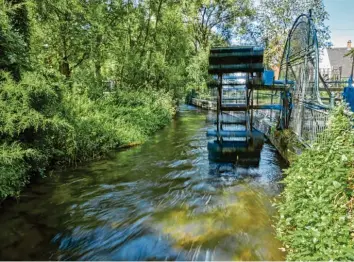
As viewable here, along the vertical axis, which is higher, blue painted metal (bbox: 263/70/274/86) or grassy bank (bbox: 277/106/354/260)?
Result: blue painted metal (bbox: 263/70/274/86)

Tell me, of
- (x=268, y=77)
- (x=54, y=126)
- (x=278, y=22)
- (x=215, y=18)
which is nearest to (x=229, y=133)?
(x=268, y=77)

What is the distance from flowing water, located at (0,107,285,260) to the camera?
336cm

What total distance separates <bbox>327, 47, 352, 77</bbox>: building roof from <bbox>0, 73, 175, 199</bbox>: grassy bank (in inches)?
1107

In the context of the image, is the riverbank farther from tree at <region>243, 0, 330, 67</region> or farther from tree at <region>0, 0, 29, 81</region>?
tree at <region>243, 0, 330, 67</region>

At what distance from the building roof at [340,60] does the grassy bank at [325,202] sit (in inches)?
1276

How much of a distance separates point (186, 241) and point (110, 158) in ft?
14.8

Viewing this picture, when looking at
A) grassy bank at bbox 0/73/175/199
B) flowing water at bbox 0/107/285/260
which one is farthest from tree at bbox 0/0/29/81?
flowing water at bbox 0/107/285/260

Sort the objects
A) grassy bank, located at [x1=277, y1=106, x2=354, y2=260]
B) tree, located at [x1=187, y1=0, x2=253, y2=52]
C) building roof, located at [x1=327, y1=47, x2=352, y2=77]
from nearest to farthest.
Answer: grassy bank, located at [x1=277, y1=106, x2=354, y2=260]
tree, located at [x1=187, y1=0, x2=253, y2=52]
building roof, located at [x1=327, y1=47, x2=352, y2=77]

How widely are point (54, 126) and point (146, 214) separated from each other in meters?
2.29

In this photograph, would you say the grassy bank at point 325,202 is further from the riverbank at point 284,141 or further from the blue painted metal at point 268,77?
the blue painted metal at point 268,77

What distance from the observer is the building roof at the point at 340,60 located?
31.1 meters

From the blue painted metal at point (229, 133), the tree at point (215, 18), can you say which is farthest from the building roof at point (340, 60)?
the blue painted metal at point (229, 133)

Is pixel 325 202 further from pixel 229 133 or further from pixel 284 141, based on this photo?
pixel 229 133

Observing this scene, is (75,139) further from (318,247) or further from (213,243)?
(318,247)
